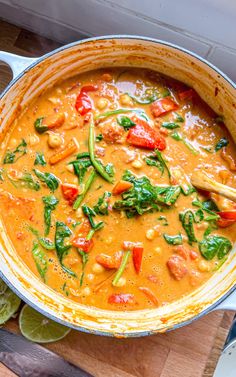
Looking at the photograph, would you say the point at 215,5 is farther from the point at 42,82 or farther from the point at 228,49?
the point at 42,82

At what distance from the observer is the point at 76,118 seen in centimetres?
293

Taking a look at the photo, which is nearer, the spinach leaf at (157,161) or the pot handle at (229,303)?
the pot handle at (229,303)

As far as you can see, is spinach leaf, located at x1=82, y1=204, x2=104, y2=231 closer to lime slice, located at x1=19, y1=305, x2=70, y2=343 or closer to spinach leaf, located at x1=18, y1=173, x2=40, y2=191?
spinach leaf, located at x1=18, y1=173, x2=40, y2=191

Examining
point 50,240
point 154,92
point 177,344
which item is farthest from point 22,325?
point 154,92

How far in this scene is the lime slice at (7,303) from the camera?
2892 millimetres

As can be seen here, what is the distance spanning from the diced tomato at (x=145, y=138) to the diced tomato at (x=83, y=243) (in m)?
0.53

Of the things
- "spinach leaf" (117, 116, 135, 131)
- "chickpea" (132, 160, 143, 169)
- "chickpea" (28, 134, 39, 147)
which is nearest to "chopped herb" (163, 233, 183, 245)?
"chickpea" (132, 160, 143, 169)

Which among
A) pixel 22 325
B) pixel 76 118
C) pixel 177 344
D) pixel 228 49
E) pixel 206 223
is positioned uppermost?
pixel 228 49

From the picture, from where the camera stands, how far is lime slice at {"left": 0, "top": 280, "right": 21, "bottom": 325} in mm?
2892

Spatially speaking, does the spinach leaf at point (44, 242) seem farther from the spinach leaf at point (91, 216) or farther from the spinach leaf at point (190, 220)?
the spinach leaf at point (190, 220)

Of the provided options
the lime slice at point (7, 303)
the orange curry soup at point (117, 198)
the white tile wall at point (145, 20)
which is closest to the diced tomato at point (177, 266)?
the orange curry soup at point (117, 198)

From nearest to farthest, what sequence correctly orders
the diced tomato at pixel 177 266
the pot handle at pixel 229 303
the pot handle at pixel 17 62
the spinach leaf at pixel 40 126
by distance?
the pot handle at pixel 229 303 → the pot handle at pixel 17 62 → the diced tomato at pixel 177 266 → the spinach leaf at pixel 40 126

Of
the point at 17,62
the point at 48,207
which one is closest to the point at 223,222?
the point at 48,207

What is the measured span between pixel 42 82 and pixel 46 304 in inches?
42.7
